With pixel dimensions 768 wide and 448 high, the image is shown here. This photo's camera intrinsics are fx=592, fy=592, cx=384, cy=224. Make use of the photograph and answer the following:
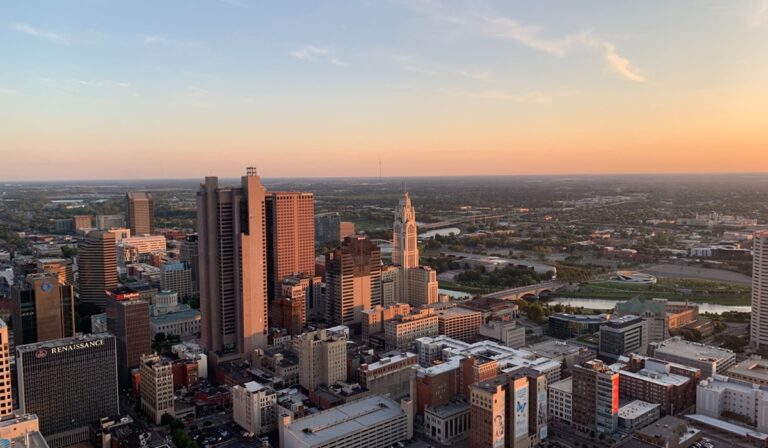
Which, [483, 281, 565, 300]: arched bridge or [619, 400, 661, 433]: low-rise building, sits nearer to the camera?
[619, 400, 661, 433]: low-rise building

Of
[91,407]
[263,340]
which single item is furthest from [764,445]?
[91,407]

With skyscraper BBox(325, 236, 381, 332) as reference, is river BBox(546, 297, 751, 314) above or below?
below

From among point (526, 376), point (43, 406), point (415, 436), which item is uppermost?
point (526, 376)

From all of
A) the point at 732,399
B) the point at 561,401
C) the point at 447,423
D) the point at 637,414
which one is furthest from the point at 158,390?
the point at 732,399

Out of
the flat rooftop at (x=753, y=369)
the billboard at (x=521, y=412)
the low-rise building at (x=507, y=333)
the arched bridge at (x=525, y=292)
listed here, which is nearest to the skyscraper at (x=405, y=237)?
the arched bridge at (x=525, y=292)

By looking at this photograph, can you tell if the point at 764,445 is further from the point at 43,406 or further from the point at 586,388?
the point at 43,406

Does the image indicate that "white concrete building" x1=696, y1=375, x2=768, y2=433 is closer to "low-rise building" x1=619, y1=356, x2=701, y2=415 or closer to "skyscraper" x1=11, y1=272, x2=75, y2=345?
"low-rise building" x1=619, y1=356, x2=701, y2=415

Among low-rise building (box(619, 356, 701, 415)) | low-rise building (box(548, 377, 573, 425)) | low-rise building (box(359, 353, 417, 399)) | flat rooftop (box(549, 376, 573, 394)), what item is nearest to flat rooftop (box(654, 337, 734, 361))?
low-rise building (box(619, 356, 701, 415))

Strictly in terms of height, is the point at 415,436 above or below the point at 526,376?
below
